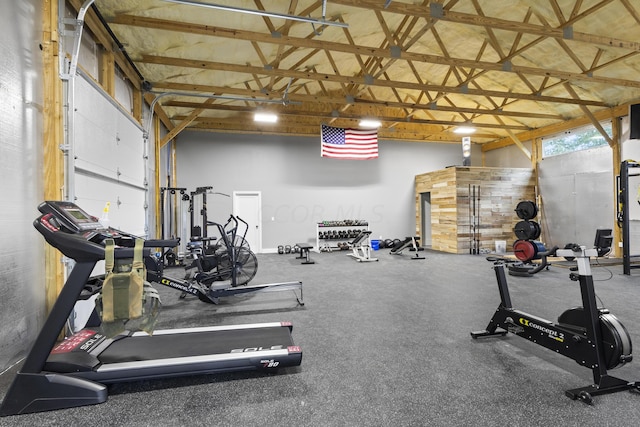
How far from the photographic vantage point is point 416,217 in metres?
10.7

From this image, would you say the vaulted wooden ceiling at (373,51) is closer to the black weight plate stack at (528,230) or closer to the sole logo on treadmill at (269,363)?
the black weight plate stack at (528,230)

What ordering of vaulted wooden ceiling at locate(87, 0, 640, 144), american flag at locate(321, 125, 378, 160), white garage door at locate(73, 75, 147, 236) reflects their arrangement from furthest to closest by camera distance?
american flag at locate(321, 125, 378, 160) < vaulted wooden ceiling at locate(87, 0, 640, 144) < white garage door at locate(73, 75, 147, 236)

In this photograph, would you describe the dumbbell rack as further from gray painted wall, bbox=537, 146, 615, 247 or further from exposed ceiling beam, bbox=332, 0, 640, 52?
exposed ceiling beam, bbox=332, 0, 640, 52

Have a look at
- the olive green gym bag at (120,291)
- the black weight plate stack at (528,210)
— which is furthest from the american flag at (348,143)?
the olive green gym bag at (120,291)

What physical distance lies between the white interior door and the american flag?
2.63 m

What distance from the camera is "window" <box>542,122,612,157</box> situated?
796 centimetres

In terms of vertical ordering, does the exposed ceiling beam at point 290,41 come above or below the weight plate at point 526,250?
above

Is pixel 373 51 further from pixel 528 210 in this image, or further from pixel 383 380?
pixel 383 380

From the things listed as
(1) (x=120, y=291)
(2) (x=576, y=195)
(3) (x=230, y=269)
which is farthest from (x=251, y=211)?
(2) (x=576, y=195)

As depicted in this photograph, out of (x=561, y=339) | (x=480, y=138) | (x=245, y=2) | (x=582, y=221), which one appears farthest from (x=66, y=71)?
(x=480, y=138)

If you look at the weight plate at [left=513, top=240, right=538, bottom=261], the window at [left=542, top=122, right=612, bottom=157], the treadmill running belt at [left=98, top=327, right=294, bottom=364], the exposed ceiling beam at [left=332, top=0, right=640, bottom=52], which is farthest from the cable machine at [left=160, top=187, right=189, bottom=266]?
the window at [left=542, top=122, right=612, bottom=157]

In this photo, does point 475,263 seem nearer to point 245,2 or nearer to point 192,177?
point 245,2

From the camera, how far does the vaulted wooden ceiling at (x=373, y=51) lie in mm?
4395

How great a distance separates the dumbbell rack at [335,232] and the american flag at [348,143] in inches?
83.1
